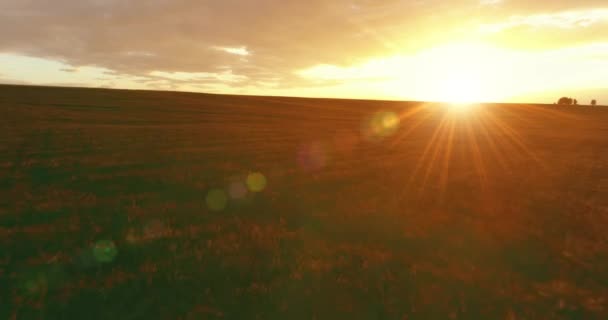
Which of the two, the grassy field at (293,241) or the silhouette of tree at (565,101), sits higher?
the silhouette of tree at (565,101)

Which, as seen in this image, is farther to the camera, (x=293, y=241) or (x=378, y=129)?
(x=378, y=129)

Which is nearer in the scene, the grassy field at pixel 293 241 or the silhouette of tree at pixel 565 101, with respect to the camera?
the grassy field at pixel 293 241

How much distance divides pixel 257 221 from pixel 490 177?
1218cm

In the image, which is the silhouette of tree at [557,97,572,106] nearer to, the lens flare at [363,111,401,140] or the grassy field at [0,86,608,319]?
the lens flare at [363,111,401,140]

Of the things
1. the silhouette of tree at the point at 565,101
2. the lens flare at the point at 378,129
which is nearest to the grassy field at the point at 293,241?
the lens flare at the point at 378,129

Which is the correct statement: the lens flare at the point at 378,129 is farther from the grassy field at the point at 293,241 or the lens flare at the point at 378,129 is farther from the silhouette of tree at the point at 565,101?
the silhouette of tree at the point at 565,101

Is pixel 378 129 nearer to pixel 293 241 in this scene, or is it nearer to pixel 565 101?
pixel 293 241

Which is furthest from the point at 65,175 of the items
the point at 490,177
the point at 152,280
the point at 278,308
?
the point at 490,177

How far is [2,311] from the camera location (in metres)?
5.33

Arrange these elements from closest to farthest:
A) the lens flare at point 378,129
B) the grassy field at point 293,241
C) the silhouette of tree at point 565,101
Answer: the grassy field at point 293,241, the lens flare at point 378,129, the silhouette of tree at point 565,101

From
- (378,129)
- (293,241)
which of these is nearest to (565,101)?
(378,129)

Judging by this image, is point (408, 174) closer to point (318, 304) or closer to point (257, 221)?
point (257, 221)

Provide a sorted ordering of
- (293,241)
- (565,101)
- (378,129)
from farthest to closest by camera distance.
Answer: (565,101) < (378,129) < (293,241)

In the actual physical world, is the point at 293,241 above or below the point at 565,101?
below
